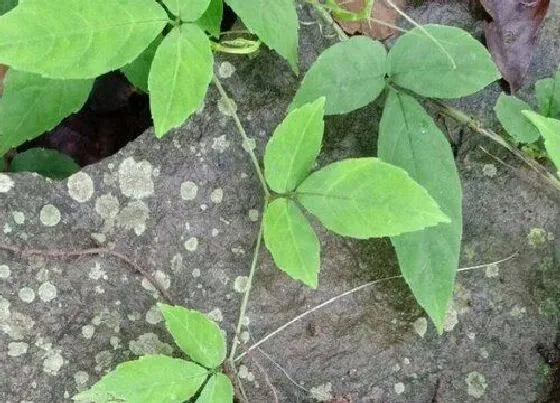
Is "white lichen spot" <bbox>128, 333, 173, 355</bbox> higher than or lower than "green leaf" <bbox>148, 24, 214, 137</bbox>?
lower

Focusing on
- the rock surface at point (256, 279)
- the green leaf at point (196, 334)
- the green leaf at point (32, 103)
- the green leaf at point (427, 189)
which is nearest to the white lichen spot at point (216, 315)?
the rock surface at point (256, 279)

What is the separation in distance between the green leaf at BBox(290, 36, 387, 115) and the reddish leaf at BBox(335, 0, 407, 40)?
148 mm

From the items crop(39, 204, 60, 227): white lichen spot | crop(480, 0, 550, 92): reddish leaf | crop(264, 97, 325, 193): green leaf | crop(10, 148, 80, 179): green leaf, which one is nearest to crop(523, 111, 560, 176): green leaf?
crop(480, 0, 550, 92): reddish leaf

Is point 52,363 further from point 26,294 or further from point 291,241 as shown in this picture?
point 291,241

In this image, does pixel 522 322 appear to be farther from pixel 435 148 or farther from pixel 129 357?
pixel 129 357

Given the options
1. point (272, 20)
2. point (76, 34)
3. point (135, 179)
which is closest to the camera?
point (76, 34)

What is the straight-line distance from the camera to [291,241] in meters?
1.09

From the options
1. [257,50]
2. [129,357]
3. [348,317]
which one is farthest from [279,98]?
[129,357]

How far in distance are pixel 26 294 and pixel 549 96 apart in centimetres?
100

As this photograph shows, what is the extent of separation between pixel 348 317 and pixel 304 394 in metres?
0.16

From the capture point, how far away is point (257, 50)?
4.18 feet

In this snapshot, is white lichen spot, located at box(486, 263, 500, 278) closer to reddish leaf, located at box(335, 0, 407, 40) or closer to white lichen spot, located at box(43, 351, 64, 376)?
reddish leaf, located at box(335, 0, 407, 40)

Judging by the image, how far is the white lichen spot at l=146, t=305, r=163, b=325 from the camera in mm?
1198

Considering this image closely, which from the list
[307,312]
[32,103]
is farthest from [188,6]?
[307,312]
